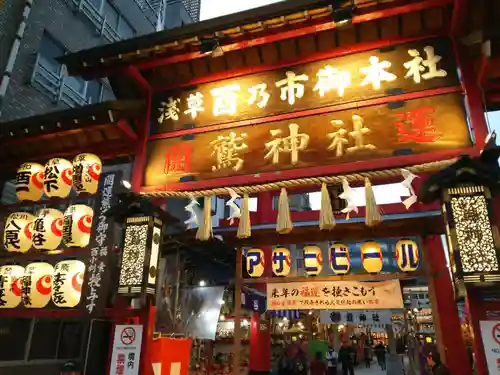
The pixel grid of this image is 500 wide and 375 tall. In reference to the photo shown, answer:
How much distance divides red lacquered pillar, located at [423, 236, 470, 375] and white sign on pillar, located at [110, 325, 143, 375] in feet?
21.0

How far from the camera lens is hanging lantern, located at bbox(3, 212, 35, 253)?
8.23 meters

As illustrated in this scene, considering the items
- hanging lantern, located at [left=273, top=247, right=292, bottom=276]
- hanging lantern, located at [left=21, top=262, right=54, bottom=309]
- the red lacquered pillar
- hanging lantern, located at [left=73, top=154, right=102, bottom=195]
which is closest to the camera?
hanging lantern, located at [left=21, top=262, right=54, bottom=309]

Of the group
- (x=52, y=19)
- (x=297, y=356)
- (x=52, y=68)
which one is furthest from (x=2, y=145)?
(x=297, y=356)

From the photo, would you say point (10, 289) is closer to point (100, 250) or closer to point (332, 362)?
point (100, 250)

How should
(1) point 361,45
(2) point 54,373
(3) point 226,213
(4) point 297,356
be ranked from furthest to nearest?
(3) point 226,213 → (4) point 297,356 → (2) point 54,373 → (1) point 361,45

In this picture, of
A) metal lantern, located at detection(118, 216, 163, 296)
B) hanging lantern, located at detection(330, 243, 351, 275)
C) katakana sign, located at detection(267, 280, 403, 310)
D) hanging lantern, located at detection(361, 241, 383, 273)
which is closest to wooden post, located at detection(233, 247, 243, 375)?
katakana sign, located at detection(267, 280, 403, 310)

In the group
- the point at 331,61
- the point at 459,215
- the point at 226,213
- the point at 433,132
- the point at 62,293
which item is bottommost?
the point at 62,293

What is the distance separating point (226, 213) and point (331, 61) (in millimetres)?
18064

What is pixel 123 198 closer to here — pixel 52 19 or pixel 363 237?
pixel 363 237

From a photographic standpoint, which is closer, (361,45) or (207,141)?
(361,45)

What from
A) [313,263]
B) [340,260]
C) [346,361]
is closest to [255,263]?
[313,263]

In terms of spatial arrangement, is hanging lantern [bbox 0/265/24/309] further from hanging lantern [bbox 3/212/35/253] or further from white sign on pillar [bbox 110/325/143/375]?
white sign on pillar [bbox 110/325/143/375]

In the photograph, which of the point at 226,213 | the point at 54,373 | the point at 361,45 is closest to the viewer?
the point at 361,45

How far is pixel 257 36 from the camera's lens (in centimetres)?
692
